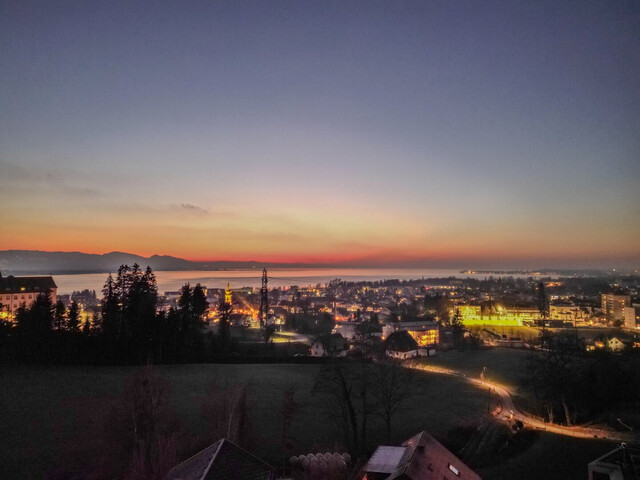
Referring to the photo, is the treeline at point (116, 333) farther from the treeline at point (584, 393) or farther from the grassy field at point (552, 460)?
the treeline at point (584, 393)

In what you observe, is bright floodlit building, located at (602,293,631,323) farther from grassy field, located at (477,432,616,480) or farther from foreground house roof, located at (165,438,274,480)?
foreground house roof, located at (165,438,274,480)

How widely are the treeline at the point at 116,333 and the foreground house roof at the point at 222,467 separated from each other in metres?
24.1

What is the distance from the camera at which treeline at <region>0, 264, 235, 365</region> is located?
35.7 metres

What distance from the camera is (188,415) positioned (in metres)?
23.2

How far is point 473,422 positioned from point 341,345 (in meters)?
32.4

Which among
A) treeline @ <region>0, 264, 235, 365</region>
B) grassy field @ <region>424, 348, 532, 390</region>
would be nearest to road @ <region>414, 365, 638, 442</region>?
grassy field @ <region>424, 348, 532, 390</region>

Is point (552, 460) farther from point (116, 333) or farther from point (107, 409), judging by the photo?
point (116, 333)

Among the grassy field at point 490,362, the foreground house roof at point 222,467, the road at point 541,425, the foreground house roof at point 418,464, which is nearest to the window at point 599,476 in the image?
the foreground house roof at point 418,464

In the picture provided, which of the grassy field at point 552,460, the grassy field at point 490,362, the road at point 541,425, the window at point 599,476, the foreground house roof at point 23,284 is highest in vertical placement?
the foreground house roof at point 23,284

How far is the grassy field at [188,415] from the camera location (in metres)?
17.5

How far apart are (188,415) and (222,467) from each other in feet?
45.9

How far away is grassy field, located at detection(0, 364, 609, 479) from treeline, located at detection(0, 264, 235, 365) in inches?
90.3

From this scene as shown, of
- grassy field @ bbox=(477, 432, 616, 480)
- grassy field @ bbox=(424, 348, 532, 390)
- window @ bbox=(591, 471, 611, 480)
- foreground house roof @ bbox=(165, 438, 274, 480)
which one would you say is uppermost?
foreground house roof @ bbox=(165, 438, 274, 480)

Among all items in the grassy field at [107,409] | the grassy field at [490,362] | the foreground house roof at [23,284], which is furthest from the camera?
the foreground house roof at [23,284]
